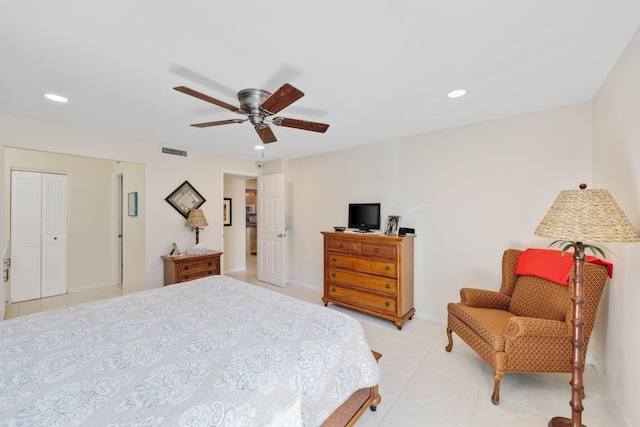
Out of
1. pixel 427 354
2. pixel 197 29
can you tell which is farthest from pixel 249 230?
pixel 197 29

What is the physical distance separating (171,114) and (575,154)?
3913mm

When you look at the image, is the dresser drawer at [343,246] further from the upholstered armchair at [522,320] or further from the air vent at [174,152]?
the air vent at [174,152]

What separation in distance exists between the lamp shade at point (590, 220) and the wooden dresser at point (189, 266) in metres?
3.86

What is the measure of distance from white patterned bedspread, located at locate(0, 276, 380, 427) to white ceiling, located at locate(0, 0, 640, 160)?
1.71 metres

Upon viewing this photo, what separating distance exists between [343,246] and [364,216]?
1.78 ft

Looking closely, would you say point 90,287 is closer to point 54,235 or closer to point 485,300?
point 54,235

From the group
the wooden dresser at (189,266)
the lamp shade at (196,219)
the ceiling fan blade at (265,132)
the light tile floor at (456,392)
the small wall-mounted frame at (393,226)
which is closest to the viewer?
the light tile floor at (456,392)

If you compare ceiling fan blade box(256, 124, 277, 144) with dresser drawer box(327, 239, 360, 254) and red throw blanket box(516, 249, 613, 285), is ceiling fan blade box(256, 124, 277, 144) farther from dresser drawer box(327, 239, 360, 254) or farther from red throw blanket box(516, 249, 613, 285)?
red throw blanket box(516, 249, 613, 285)

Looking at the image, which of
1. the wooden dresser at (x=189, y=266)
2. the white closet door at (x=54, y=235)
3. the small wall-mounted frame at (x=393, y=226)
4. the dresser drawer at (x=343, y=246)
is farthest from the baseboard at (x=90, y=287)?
the small wall-mounted frame at (x=393, y=226)

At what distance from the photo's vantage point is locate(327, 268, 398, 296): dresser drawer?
3.06 m

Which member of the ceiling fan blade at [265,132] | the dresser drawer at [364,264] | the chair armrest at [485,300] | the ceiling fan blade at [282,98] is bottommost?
the chair armrest at [485,300]

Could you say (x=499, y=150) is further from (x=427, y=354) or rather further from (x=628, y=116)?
(x=427, y=354)

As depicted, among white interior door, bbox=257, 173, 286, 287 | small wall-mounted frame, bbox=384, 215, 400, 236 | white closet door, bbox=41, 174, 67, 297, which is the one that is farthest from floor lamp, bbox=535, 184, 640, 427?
white closet door, bbox=41, 174, 67, 297

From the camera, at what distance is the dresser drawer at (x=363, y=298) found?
3.07 m
